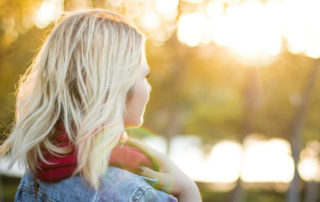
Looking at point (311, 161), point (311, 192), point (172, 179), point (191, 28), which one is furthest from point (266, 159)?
point (172, 179)

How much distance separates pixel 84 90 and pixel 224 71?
13.3m

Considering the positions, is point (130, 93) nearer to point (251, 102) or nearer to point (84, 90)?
point (84, 90)

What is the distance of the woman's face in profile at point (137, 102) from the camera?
182 centimetres

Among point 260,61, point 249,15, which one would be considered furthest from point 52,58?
point 260,61

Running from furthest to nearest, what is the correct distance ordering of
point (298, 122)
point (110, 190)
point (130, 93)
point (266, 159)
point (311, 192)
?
point (266, 159) → point (311, 192) → point (298, 122) → point (130, 93) → point (110, 190)

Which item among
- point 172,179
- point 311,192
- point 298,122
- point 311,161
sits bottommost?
point 311,192

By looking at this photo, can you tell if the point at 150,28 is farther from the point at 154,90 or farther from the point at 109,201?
the point at 109,201

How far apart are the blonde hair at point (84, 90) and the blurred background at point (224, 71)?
73 centimetres

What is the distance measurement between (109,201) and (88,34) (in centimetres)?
62

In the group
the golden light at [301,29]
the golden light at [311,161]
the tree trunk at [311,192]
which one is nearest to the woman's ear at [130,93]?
the golden light at [301,29]

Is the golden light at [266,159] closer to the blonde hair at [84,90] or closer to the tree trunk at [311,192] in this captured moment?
the tree trunk at [311,192]

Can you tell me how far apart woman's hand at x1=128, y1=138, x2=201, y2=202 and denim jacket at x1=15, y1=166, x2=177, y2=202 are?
0.41 feet

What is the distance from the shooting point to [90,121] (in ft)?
5.53

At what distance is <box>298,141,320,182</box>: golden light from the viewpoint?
2098 cm
